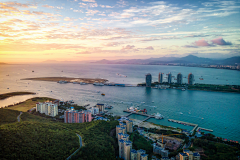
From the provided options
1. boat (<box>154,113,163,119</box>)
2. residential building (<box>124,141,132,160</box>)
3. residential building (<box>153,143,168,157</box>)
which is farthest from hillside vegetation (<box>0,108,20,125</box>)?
boat (<box>154,113,163,119</box>)

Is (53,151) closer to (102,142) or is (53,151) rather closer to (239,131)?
(102,142)

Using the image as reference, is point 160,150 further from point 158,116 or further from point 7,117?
point 7,117

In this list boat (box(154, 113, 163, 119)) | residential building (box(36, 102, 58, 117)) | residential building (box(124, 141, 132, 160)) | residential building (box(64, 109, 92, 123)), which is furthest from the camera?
residential building (box(36, 102, 58, 117))

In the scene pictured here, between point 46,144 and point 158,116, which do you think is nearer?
point 46,144

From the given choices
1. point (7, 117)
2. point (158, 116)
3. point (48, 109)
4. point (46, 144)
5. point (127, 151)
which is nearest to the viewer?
point (46, 144)

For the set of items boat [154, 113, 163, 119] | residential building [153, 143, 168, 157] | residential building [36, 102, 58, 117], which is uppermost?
residential building [36, 102, 58, 117]

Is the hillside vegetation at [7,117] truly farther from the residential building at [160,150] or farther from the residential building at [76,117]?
the residential building at [160,150]

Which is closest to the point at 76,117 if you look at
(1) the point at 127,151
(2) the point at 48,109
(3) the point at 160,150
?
(2) the point at 48,109

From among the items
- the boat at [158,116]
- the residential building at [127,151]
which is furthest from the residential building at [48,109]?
the boat at [158,116]

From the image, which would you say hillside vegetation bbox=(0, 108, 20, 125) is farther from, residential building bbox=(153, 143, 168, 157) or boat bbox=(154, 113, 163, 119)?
boat bbox=(154, 113, 163, 119)

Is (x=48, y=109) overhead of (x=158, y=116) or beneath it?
overhead

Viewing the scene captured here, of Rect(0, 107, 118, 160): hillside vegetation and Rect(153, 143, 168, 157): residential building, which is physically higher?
Rect(0, 107, 118, 160): hillside vegetation

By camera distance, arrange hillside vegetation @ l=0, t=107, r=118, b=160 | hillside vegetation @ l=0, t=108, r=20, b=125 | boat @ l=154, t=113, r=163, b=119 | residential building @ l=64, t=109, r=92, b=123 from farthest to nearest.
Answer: boat @ l=154, t=113, r=163, b=119, residential building @ l=64, t=109, r=92, b=123, hillside vegetation @ l=0, t=108, r=20, b=125, hillside vegetation @ l=0, t=107, r=118, b=160
